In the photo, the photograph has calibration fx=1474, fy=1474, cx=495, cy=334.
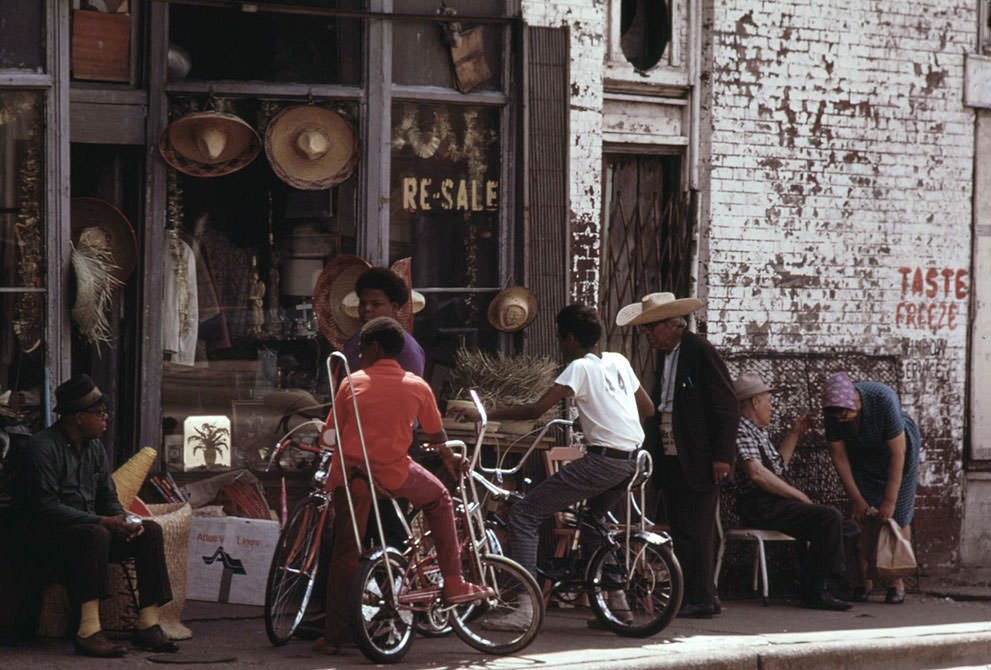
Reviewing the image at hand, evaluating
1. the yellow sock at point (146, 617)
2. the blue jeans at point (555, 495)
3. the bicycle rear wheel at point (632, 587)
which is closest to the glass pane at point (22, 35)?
the yellow sock at point (146, 617)

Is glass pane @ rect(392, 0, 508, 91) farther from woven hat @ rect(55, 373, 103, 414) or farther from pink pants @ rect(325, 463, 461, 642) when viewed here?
pink pants @ rect(325, 463, 461, 642)

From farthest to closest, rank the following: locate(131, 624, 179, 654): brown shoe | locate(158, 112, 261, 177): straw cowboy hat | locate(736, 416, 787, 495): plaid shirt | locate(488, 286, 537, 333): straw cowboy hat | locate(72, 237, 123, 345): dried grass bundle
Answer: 1. locate(736, 416, 787, 495): plaid shirt
2. locate(488, 286, 537, 333): straw cowboy hat
3. locate(158, 112, 261, 177): straw cowboy hat
4. locate(72, 237, 123, 345): dried grass bundle
5. locate(131, 624, 179, 654): brown shoe

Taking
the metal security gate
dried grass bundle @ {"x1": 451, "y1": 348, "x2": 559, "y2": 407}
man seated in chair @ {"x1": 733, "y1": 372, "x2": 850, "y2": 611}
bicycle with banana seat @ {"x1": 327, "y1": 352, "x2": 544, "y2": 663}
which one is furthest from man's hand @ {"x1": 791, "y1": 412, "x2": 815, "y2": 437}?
bicycle with banana seat @ {"x1": 327, "y1": 352, "x2": 544, "y2": 663}

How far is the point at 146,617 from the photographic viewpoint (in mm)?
7258

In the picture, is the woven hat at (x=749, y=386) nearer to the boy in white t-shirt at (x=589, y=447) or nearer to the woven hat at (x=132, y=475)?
the boy in white t-shirt at (x=589, y=447)

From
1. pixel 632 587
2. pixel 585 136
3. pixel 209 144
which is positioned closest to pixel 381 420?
pixel 632 587

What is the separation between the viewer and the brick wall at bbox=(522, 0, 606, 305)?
987 centimetres

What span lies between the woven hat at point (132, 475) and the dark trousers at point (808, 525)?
4.06 m

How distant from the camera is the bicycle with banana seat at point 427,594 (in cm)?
691

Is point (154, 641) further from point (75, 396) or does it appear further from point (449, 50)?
point (449, 50)

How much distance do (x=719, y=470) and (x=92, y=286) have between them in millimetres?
3861

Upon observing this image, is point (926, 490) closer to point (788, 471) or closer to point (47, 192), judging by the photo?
point (788, 471)

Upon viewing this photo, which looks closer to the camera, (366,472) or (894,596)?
(366,472)

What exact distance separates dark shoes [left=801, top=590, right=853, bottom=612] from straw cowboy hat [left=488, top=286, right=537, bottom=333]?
8.64ft
